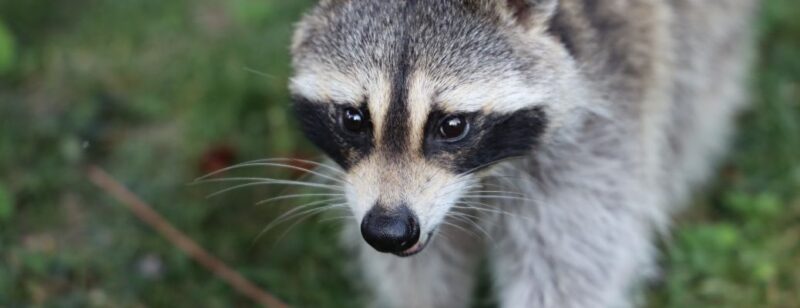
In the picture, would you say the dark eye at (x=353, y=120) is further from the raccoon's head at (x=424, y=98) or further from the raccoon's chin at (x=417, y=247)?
the raccoon's chin at (x=417, y=247)

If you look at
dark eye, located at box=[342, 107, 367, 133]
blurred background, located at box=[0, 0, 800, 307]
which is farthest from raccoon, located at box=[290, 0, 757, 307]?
blurred background, located at box=[0, 0, 800, 307]

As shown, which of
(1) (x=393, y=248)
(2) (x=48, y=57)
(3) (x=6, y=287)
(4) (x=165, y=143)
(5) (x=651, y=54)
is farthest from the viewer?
(2) (x=48, y=57)

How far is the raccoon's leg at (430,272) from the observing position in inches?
131

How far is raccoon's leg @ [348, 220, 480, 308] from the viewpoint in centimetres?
332

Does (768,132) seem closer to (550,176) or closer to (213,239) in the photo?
(550,176)

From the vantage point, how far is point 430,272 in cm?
334

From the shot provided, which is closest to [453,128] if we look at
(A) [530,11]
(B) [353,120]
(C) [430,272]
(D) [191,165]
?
(B) [353,120]

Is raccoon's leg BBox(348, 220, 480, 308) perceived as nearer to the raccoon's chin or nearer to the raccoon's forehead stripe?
the raccoon's chin

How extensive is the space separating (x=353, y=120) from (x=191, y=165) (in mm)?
1638

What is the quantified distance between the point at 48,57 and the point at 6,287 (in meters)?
1.46

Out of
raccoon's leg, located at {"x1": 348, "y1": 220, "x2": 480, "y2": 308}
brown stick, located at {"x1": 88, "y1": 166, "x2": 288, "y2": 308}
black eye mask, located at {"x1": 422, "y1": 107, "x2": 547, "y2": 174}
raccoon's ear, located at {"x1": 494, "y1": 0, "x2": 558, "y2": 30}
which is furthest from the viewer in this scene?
brown stick, located at {"x1": 88, "y1": 166, "x2": 288, "y2": 308}

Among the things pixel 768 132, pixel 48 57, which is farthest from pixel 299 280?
pixel 768 132

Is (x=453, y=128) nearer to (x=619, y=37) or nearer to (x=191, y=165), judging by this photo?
(x=619, y=37)

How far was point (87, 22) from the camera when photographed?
4832 mm
